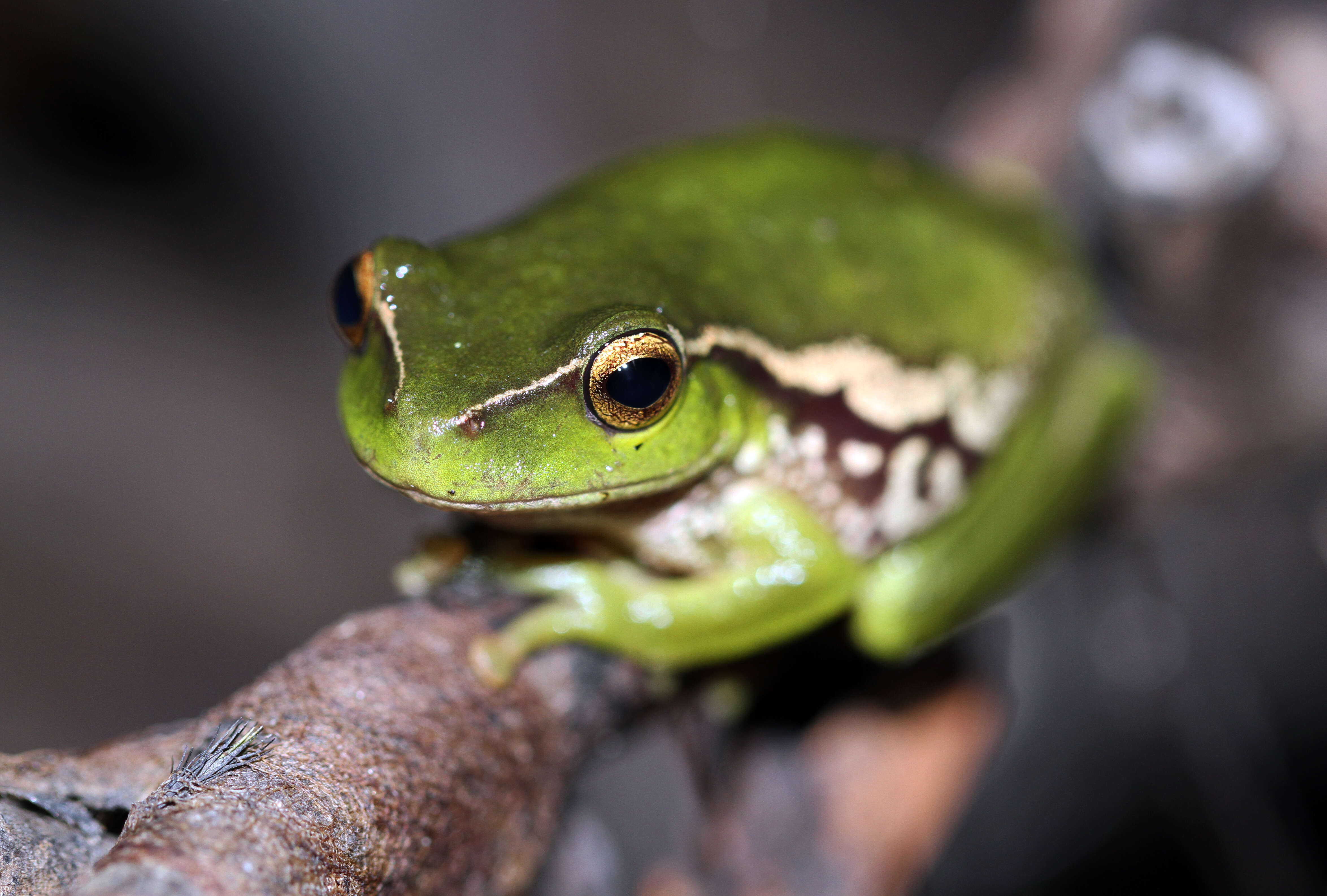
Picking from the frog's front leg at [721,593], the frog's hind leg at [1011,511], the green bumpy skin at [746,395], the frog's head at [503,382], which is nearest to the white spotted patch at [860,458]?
the green bumpy skin at [746,395]

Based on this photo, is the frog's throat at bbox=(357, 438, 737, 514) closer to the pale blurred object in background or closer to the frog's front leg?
the frog's front leg

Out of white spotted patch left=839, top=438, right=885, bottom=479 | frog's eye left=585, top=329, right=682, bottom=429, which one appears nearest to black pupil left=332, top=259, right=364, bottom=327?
frog's eye left=585, top=329, right=682, bottom=429

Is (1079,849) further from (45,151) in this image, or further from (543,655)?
(45,151)

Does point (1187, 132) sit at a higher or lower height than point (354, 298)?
higher

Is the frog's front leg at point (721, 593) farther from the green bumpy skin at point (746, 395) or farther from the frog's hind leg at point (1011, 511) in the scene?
the frog's hind leg at point (1011, 511)

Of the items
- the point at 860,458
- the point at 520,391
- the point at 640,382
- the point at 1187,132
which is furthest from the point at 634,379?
the point at 1187,132

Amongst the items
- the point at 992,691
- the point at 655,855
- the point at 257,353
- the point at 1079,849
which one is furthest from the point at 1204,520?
the point at 257,353

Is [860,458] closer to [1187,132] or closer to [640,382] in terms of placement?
[640,382]
